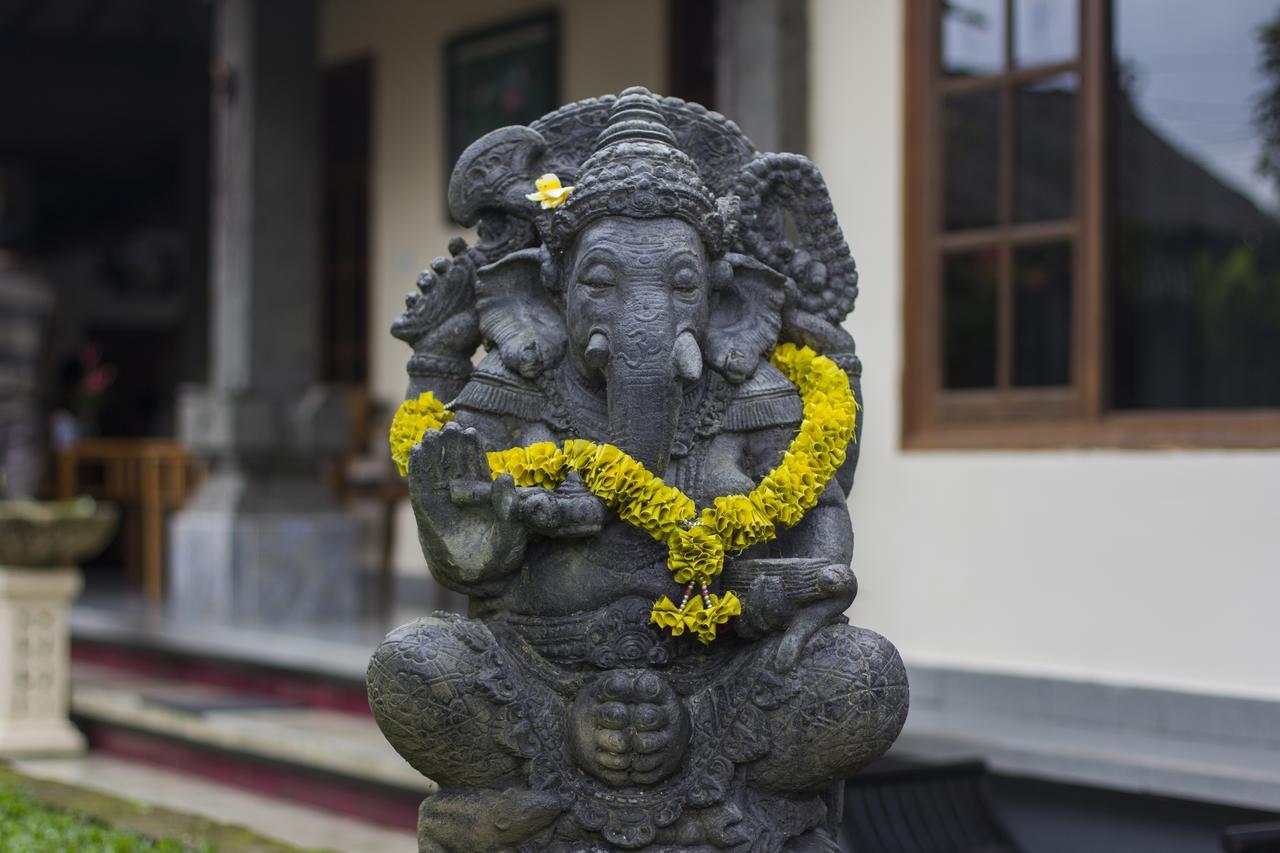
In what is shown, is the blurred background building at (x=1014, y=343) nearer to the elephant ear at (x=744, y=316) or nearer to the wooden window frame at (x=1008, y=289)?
the wooden window frame at (x=1008, y=289)

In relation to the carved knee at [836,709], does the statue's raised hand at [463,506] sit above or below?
above

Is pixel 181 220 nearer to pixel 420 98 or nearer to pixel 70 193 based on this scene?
pixel 70 193

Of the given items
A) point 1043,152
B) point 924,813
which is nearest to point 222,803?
point 924,813

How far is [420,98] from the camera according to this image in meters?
9.91

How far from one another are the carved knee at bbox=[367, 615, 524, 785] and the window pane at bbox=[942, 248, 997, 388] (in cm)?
342

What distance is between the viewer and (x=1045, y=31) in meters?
5.93

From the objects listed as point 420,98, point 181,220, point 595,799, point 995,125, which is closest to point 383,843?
point 595,799

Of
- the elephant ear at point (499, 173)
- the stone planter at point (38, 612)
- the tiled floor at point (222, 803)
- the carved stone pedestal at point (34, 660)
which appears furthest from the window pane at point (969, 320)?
the carved stone pedestal at point (34, 660)

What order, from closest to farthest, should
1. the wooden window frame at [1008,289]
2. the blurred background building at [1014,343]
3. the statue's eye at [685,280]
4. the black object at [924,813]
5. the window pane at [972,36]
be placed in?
the statue's eye at [685,280] < the black object at [924,813] < the blurred background building at [1014,343] < the wooden window frame at [1008,289] < the window pane at [972,36]

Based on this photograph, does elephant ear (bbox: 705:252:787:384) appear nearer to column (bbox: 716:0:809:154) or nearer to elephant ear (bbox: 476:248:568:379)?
elephant ear (bbox: 476:248:568:379)

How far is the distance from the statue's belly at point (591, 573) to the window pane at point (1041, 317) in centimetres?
316

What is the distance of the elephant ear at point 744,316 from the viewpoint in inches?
130

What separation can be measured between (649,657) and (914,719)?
267cm

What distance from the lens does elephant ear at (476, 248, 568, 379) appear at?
10.8ft
